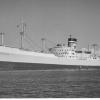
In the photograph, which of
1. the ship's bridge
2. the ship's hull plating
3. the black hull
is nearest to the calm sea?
the black hull

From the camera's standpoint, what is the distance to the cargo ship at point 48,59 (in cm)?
2586

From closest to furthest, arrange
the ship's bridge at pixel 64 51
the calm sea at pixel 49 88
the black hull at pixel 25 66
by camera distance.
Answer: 1. the calm sea at pixel 49 88
2. the black hull at pixel 25 66
3. the ship's bridge at pixel 64 51

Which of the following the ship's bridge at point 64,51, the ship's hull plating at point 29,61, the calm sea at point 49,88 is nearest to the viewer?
the calm sea at point 49,88

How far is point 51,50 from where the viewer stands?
4103 centimetres

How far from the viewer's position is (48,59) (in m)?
31.1

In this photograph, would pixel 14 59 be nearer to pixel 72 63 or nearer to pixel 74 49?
pixel 72 63

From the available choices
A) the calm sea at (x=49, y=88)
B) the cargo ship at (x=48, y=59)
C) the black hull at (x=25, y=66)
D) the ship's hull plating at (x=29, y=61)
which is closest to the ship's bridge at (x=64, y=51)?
the cargo ship at (x=48, y=59)

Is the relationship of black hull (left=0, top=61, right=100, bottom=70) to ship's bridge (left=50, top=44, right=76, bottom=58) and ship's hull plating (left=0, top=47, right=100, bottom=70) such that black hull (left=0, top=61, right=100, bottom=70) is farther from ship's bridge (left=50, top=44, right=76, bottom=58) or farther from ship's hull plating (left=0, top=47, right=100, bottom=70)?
ship's bridge (left=50, top=44, right=76, bottom=58)

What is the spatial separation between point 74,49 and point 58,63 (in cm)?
757

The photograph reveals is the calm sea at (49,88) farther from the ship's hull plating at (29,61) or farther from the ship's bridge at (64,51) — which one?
the ship's bridge at (64,51)

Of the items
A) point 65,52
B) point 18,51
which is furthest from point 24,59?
point 65,52

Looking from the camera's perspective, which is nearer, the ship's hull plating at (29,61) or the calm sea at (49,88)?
the calm sea at (49,88)

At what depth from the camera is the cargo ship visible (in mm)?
25859

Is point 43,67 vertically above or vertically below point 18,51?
below
